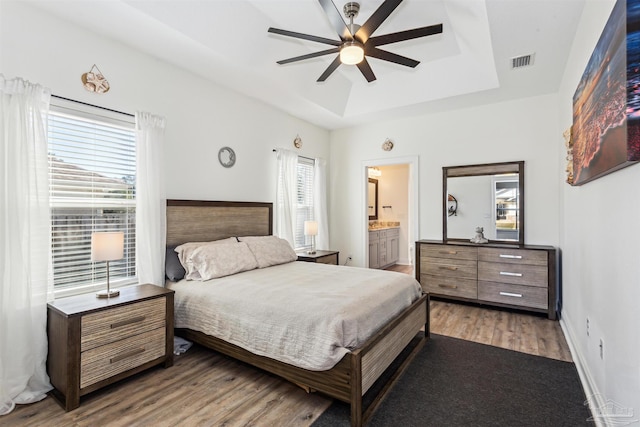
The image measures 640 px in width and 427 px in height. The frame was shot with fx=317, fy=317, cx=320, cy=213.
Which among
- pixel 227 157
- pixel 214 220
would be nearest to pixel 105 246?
pixel 214 220

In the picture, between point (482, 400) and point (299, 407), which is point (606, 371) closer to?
point (482, 400)

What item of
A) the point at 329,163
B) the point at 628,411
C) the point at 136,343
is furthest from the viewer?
the point at 329,163

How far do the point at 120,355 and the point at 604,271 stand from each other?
10.5ft

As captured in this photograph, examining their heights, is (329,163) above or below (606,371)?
above

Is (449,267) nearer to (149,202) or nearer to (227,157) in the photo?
(227,157)

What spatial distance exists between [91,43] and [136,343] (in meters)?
2.48

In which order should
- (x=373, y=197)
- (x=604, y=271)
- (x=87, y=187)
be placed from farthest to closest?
1. (x=373, y=197)
2. (x=87, y=187)
3. (x=604, y=271)

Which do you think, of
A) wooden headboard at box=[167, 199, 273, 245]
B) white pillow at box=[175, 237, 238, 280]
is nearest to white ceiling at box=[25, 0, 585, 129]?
wooden headboard at box=[167, 199, 273, 245]

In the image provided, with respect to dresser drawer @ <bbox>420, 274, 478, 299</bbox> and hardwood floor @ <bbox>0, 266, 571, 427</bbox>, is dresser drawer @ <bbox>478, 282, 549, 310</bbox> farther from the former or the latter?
hardwood floor @ <bbox>0, 266, 571, 427</bbox>

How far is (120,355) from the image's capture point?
2.28 m

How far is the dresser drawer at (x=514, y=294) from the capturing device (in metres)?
3.77

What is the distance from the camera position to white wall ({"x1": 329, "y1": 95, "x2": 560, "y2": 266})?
4.13 m

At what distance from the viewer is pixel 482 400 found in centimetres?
214

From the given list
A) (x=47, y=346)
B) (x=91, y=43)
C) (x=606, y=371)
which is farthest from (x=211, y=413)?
(x=91, y=43)
